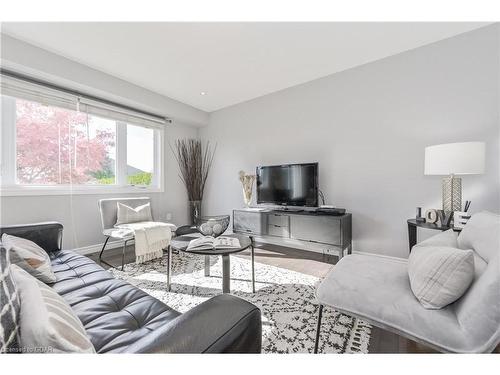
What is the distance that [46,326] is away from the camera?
500 mm

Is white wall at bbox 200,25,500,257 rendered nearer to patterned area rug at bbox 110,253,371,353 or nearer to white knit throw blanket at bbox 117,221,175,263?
patterned area rug at bbox 110,253,371,353

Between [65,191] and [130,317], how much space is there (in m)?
2.44

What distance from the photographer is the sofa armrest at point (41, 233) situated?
1605 mm

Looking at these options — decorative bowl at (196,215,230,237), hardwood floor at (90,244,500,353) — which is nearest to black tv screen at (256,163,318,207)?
hardwood floor at (90,244,500,353)

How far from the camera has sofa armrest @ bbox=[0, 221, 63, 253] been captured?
161cm

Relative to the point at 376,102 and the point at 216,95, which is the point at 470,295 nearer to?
the point at 376,102

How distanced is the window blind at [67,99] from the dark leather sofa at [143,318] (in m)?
1.56

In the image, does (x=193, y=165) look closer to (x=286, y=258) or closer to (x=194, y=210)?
(x=194, y=210)

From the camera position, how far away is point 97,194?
2930mm

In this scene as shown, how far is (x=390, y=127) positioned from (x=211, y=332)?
2.67 metres

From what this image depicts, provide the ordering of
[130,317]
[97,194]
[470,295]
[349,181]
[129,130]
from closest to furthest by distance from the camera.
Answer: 1. [470,295]
2. [130,317]
3. [349,181]
4. [97,194]
5. [129,130]

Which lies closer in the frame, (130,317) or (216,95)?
(130,317)

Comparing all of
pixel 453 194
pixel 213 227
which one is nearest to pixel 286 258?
pixel 213 227
